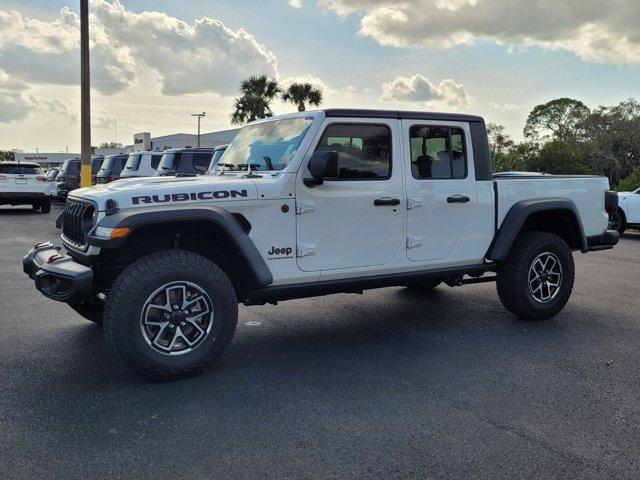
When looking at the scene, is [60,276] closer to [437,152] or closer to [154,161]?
[437,152]

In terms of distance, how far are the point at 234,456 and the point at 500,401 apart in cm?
175

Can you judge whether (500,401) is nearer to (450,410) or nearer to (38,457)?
(450,410)

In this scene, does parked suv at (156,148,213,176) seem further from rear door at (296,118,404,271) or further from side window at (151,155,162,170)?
rear door at (296,118,404,271)

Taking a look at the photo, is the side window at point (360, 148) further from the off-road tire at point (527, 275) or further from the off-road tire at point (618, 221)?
the off-road tire at point (618, 221)

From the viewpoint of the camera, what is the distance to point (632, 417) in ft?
11.7

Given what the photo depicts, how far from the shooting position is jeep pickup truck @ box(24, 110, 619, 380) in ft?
13.4

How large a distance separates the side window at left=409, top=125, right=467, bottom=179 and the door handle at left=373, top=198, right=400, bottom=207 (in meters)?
0.34

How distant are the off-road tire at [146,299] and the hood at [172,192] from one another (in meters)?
0.39

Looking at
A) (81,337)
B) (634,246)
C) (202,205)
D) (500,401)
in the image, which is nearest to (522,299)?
(500,401)

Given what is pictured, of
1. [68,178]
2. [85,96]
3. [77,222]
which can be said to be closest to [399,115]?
[77,222]

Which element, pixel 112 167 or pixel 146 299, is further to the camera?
pixel 112 167

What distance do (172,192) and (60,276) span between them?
3.12ft

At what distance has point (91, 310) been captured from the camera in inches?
210

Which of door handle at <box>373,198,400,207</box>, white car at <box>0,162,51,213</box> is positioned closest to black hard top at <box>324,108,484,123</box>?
door handle at <box>373,198,400,207</box>
